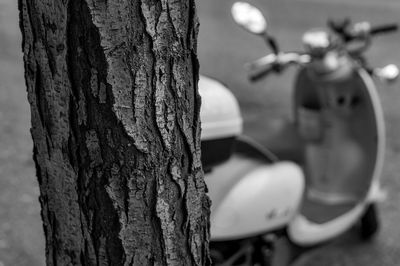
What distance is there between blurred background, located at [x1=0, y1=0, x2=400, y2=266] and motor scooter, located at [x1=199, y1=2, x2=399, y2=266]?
0.19 m

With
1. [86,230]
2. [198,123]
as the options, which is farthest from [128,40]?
[86,230]

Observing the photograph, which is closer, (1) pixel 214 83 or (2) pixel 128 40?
(2) pixel 128 40

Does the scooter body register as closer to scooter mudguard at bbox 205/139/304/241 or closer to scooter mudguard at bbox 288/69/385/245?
scooter mudguard at bbox 205/139/304/241

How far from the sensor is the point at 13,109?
564cm

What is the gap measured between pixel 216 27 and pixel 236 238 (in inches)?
209

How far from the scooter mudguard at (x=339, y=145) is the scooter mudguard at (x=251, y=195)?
0.48 m

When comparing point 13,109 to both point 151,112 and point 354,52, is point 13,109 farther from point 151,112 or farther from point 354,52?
point 151,112

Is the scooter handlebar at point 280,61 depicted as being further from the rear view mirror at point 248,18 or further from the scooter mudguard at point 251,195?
the scooter mudguard at point 251,195

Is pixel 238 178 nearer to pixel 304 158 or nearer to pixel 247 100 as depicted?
pixel 304 158

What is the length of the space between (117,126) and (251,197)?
1.32 m

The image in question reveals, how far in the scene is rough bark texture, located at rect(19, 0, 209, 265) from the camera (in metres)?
1.18

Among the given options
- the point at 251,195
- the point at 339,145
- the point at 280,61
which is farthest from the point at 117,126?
the point at 339,145

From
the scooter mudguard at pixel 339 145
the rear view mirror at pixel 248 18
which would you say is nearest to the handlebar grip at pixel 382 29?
the scooter mudguard at pixel 339 145

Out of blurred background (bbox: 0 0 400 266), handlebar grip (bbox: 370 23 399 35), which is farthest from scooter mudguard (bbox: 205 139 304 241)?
handlebar grip (bbox: 370 23 399 35)
